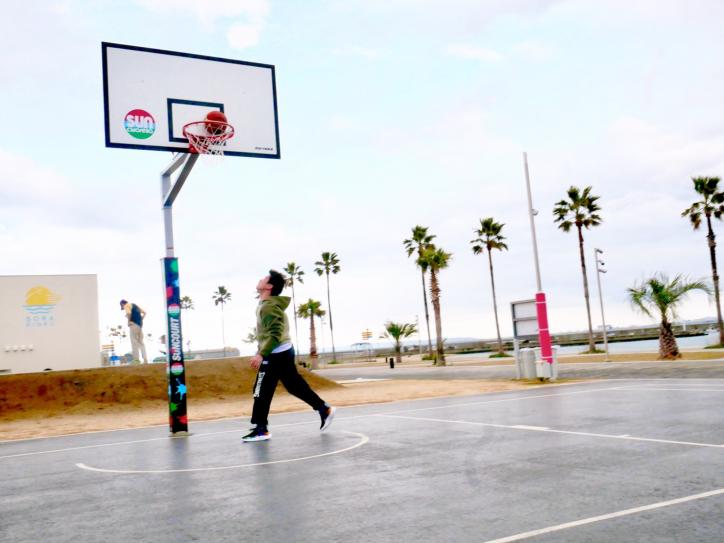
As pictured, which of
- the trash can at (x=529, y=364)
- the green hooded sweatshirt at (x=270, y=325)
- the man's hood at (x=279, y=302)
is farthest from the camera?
the trash can at (x=529, y=364)

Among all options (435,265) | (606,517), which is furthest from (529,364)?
(435,265)

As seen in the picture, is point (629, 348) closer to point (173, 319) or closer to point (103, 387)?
point (103, 387)

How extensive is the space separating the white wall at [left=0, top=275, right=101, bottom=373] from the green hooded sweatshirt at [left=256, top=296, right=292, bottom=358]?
17145 millimetres

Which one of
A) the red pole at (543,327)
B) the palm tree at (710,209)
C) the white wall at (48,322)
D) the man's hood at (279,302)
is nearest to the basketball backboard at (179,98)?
the man's hood at (279,302)

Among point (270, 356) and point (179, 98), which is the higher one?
point (179, 98)

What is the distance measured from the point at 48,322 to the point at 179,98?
14.7 metres

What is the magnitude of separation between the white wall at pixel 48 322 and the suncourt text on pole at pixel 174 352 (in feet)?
47.6

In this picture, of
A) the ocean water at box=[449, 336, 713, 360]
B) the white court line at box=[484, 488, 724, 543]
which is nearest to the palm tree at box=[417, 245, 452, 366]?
the ocean water at box=[449, 336, 713, 360]

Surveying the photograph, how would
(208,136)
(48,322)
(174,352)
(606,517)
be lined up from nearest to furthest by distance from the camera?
(606,517), (174,352), (208,136), (48,322)

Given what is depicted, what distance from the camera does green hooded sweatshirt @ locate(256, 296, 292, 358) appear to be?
9969 millimetres

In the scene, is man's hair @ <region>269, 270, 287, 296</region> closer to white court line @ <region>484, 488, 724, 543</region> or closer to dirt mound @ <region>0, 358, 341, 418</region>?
white court line @ <region>484, 488, 724, 543</region>

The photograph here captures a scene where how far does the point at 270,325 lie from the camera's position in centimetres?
1002

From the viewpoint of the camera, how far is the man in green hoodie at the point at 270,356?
9.86 metres

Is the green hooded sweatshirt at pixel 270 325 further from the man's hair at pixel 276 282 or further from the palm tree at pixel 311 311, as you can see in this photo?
the palm tree at pixel 311 311
